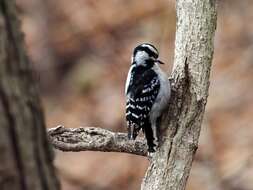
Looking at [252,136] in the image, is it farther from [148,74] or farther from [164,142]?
[164,142]

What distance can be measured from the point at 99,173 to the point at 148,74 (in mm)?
5952

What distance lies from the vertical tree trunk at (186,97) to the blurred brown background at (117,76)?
4.28 metres

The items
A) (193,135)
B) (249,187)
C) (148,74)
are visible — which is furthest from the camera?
(249,187)

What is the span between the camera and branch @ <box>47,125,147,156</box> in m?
3.99

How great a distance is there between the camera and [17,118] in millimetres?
2045

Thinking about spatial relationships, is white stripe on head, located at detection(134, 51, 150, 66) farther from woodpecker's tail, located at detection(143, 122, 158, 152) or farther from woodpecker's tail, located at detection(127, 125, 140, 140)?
woodpecker's tail, located at detection(143, 122, 158, 152)

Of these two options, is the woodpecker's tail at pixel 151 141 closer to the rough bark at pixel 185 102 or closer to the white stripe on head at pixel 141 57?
the rough bark at pixel 185 102

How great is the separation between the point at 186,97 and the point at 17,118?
1995mm

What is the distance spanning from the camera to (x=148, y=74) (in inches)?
190

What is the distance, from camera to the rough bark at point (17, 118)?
2.03 meters

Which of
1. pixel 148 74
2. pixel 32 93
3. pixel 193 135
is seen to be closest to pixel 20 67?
pixel 32 93

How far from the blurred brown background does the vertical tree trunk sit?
14.0 ft

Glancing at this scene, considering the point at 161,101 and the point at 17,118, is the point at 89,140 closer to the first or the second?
the point at 161,101

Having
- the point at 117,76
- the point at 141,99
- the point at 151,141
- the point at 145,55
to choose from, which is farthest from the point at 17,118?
the point at 117,76
